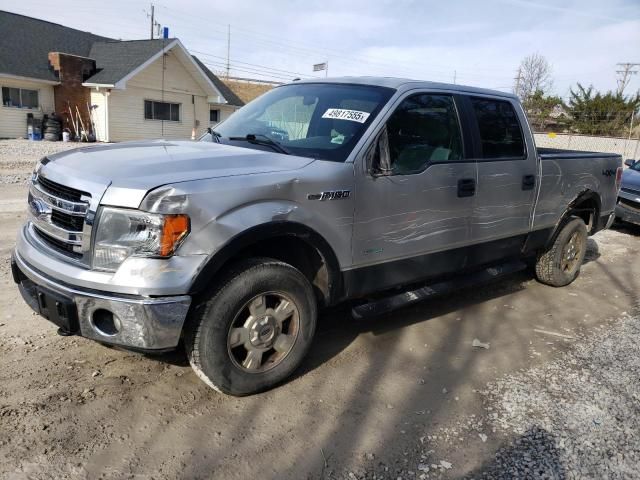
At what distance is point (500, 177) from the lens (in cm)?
459

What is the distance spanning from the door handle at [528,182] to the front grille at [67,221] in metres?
3.81

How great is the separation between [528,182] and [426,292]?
164cm

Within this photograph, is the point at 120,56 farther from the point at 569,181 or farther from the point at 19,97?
the point at 569,181

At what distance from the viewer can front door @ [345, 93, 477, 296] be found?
11.9 ft

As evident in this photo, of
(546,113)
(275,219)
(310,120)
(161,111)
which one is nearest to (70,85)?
(161,111)

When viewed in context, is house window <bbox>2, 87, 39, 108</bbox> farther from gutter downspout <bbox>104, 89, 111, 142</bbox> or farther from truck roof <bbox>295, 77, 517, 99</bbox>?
truck roof <bbox>295, 77, 517, 99</bbox>

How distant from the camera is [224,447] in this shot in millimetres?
2781

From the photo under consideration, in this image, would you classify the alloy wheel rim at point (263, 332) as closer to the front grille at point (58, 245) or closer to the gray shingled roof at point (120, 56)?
the front grille at point (58, 245)

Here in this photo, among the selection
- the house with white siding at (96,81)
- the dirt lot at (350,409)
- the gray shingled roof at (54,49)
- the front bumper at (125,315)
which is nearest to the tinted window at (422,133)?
the dirt lot at (350,409)

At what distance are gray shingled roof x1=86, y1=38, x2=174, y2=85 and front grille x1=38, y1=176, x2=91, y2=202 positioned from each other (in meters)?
21.8

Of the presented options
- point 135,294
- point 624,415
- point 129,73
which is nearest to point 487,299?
point 624,415

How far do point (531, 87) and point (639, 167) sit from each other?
55579 mm

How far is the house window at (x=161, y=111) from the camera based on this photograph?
24942mm

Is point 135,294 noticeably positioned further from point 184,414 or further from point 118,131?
point 118,131
